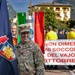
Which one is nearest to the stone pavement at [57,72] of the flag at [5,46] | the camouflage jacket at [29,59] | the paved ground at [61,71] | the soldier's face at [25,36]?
the paved ground at [61,71]

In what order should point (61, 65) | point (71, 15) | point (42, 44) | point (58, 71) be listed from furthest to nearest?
1. point (71, 15)
2. point (61, 65)
3. point (58, 71)
4. point (42, 44)

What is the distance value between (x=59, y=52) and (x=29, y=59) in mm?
7593

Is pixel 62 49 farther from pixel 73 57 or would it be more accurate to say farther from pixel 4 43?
pixel 4 43

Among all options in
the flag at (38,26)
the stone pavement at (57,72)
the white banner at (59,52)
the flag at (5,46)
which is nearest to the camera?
the flag at (5,46)

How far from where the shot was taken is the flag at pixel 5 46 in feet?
12.1

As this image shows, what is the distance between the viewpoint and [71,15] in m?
145

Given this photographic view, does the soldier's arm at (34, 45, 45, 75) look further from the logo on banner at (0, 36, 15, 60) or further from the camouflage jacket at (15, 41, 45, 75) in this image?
the logo on banner at (0, 36, 15, 60)

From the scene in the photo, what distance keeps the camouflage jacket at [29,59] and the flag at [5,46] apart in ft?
1.67

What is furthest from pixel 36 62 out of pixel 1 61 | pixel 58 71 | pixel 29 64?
pixel 58 71

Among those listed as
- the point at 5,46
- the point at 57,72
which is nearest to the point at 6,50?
the point at 5,46

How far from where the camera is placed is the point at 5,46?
3750 millimetres

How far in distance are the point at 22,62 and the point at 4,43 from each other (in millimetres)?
741

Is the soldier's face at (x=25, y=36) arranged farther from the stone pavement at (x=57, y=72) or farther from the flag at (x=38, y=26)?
the stone pavement at (x=57, y=72)

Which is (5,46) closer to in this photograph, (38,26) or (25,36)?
(25,36)
